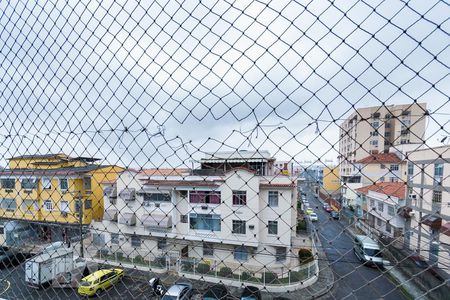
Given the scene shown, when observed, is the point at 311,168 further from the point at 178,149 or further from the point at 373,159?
the point at 178,149

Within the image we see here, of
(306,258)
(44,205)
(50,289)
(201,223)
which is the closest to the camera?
(306,258)

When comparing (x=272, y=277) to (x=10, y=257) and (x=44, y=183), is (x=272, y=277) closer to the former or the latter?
(x=44, y=183)

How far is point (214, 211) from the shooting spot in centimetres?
372

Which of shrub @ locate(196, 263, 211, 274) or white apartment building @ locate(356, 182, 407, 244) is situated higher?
white apartment building @ locate(356, 182, 407, 244)

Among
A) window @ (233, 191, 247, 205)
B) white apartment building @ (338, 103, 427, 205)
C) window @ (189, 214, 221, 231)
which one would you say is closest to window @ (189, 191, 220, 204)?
window @ (233, 191, 247, 205)

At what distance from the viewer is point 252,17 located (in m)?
0.74

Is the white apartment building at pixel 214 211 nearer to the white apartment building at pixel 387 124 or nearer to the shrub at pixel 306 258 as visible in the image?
the shrub at pixel 306 258

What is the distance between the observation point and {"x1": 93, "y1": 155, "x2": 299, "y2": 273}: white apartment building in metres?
1.37

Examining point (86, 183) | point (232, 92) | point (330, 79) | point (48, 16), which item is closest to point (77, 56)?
point (48, 16)

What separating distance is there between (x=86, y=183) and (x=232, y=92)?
3828 millimetres

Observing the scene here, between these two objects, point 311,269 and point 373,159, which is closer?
point 373,159

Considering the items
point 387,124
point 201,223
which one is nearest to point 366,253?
point 387,124

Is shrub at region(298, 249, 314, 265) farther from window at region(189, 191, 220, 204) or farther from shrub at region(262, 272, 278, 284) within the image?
window at region(189, 191, 220, 204)

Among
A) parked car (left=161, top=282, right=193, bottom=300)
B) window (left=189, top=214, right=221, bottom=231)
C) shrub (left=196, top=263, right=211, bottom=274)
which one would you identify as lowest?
parked car (left=161, top=282, right=193, bottom=300)
